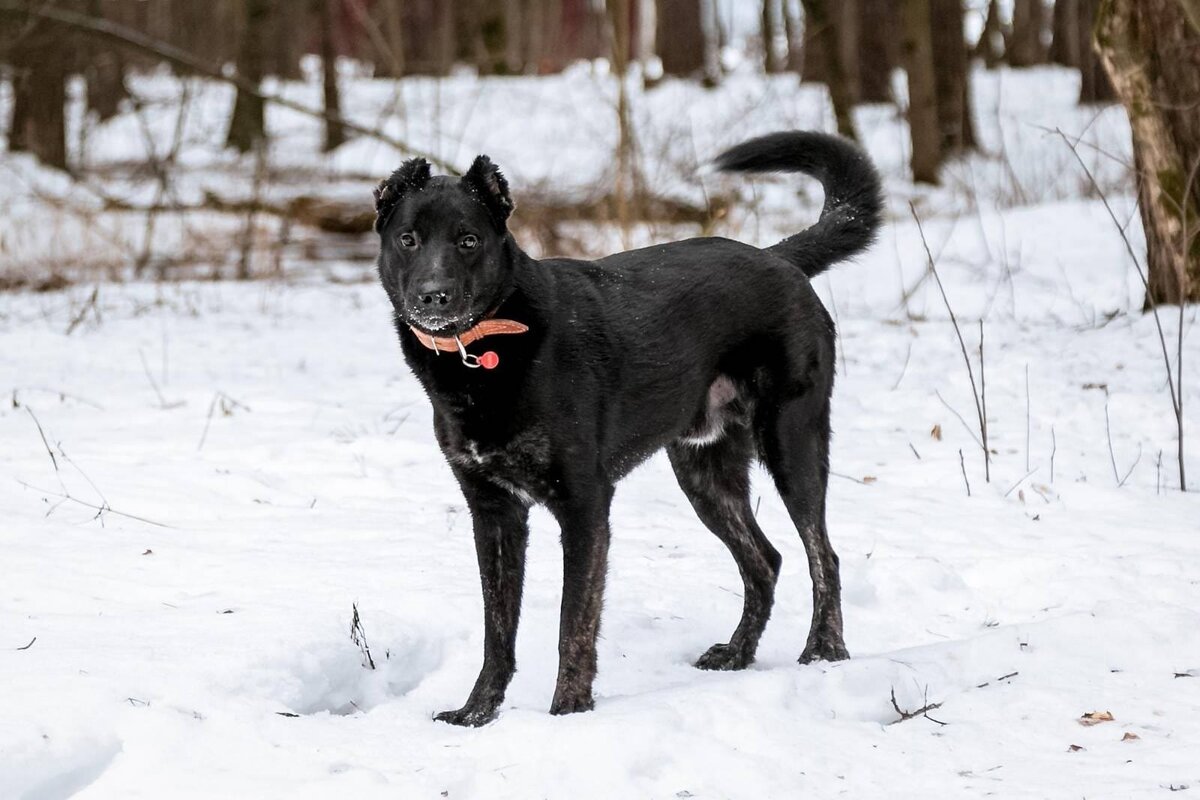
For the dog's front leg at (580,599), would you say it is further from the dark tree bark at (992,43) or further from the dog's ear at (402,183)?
the dark tree bark at (992,43)

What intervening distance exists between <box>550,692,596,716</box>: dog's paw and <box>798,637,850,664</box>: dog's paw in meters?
0.91

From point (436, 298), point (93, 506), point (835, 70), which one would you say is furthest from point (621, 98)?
point (835, 70)

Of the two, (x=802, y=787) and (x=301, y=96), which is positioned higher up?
(x=301, y=96)

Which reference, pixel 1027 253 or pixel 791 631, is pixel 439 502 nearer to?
pixel 791 631

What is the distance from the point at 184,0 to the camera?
31.3 m

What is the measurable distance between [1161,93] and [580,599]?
17.9 ft

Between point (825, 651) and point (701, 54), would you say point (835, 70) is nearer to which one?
point (701, 54)

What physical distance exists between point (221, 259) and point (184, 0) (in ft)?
69.0

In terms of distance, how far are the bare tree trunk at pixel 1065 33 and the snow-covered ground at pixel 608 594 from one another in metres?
19.6

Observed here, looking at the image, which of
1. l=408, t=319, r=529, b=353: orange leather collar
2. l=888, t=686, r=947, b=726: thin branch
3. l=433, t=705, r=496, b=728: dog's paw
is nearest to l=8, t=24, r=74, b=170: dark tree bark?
l=408, t=319, r=529, b=353: orange leather collar

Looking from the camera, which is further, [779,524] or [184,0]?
[184,0]

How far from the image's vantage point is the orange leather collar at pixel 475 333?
3791mm

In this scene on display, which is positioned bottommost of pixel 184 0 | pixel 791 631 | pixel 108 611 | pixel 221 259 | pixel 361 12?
pixel 791 631

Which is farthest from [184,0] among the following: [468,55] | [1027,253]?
[1027,253]
